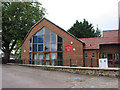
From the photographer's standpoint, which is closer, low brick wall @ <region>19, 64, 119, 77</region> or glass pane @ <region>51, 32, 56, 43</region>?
low brick wall @ <region>19, 64, 119, 77</region>

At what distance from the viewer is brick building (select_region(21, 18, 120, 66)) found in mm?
19344

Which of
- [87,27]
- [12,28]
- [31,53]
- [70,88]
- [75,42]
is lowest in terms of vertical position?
[70,88]

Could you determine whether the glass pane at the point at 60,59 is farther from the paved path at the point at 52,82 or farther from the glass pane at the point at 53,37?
the paved path at the point at 52,82

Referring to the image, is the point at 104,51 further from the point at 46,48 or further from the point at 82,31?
the point at 82,31

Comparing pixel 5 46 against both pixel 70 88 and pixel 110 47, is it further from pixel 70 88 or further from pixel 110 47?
pixel 70 88

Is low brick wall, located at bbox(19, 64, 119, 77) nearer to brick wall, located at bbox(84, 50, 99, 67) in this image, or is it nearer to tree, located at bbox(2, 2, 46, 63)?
brick wall, located at bbox(84, 50, 99, 67)

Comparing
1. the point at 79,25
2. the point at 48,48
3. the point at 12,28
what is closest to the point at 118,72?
the point at 48,48

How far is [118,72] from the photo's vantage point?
13.3 m

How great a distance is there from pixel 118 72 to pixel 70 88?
6.58 metres

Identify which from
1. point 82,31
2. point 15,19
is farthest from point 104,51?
point 82,31

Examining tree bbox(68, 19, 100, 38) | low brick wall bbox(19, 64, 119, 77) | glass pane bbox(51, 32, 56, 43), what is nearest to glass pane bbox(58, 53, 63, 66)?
glass pane bbox(51, 32, 56, 43)

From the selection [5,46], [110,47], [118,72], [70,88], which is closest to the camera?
[70,88]

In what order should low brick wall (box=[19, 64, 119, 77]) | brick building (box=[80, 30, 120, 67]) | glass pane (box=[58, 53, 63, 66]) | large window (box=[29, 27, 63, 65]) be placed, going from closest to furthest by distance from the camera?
low brick wall (box=[19, 64, 119, 77]), brick building (box=[80, 30, 120, 67]), glass pane (box=[58, 53, 63, 66]), large window (box=[29, 27, 63, 65])

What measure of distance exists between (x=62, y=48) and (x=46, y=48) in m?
2.59
